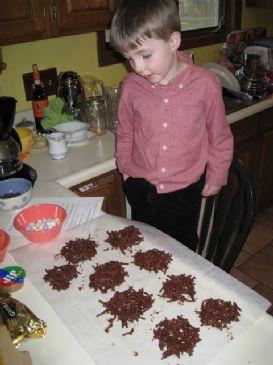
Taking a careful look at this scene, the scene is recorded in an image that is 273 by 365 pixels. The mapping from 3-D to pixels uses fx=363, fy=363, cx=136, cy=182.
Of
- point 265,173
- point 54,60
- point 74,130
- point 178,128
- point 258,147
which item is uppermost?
point 54,60

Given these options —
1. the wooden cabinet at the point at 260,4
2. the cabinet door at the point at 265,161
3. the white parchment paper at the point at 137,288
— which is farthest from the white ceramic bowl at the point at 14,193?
the wooden cabinet at the point at 260,4

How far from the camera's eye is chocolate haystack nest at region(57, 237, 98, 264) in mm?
955

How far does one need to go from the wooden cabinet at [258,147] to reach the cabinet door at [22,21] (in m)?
1.12

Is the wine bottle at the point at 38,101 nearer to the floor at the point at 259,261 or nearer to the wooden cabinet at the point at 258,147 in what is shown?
the wooden cabinet at the point at 258,147

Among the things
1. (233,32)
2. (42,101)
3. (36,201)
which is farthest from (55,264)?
(233,32)

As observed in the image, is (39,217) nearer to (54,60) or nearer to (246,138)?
(54,60)

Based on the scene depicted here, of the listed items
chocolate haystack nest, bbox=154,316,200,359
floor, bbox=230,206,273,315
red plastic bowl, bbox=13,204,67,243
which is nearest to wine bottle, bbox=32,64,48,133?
red plastic bowl, bbox=13,204,67,243

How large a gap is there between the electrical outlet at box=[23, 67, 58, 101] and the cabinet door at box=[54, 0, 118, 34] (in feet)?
1.49

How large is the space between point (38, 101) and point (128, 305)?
120 cm

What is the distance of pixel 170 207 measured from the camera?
54.9 inches

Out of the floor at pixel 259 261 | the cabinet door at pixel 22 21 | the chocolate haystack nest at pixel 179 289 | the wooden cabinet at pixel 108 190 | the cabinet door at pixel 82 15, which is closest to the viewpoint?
the chocolate haystack nest at pixel 179 289

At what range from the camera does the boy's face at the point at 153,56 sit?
106cm

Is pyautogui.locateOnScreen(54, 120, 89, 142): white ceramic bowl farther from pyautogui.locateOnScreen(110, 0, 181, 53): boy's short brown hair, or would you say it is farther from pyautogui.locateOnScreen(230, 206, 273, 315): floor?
pyautogui.locateOnScreen(230, 206, 273, 315): floor

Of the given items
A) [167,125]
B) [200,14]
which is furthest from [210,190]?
[200,14]
